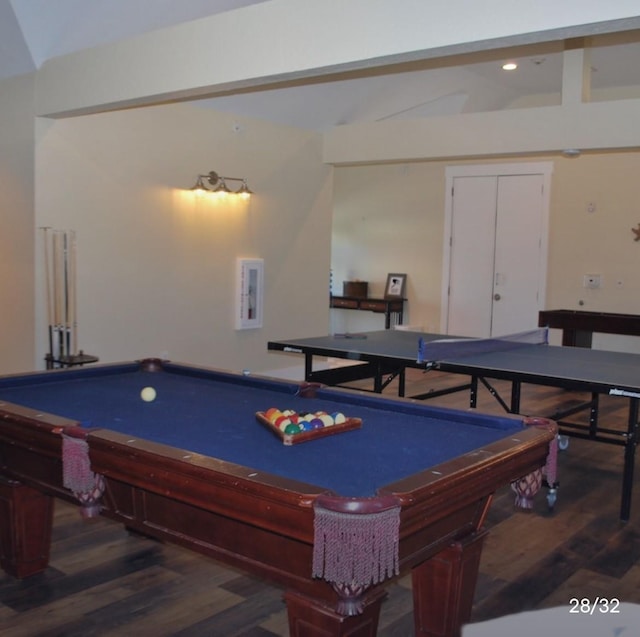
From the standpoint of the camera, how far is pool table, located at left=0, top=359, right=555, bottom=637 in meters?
1.63

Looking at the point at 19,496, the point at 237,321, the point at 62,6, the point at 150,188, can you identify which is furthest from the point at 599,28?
the point at 237,321

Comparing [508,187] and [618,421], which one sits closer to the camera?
[618,421]

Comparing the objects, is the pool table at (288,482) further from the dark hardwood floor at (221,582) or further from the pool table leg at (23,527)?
the dark hardwood floor at (221,582)

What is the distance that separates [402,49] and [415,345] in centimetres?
207

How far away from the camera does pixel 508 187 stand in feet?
26.8

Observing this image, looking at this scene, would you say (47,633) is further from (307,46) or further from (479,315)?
(479,315)

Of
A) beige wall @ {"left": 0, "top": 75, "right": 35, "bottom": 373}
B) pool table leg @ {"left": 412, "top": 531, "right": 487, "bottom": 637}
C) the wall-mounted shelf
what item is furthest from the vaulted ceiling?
pool table leg @ {"left": 412, "top": 531, "right": 487, "bottom": 637}

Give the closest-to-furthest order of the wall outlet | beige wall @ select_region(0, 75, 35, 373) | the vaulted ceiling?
the vaulted ceiling → beige wall @ select_region(0, 75, 35, 373) → the wall outlet

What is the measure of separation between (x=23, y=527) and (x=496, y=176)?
22.2 ft

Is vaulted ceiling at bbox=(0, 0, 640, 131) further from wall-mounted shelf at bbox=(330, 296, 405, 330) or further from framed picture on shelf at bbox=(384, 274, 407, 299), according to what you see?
wall-mounted shelf at bbox=(330, 296, 405, 330)

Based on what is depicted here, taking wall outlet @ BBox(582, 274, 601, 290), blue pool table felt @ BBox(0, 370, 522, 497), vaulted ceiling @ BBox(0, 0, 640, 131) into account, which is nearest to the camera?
blue pool table felt @ BBox(0, 370, 522, 497)

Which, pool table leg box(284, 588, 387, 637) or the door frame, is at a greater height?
the door frame

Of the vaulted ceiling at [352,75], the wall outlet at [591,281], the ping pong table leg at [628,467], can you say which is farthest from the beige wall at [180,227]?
the ping pong table leg at [628,467]

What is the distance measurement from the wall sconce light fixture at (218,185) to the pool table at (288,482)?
10.7 ft
